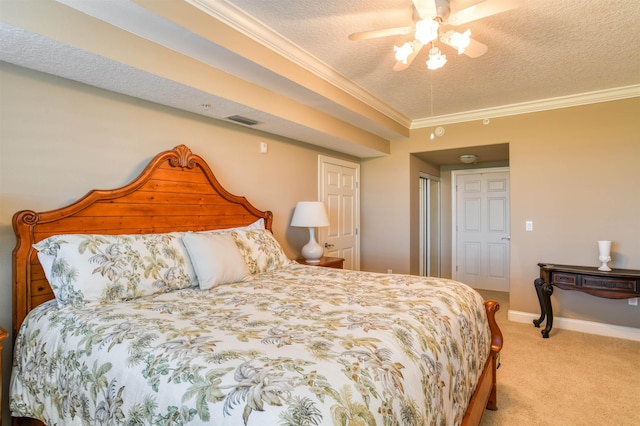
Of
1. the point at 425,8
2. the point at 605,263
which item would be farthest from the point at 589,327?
the point at 425,8

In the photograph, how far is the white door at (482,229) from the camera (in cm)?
528

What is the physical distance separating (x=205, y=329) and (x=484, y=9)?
1.99m

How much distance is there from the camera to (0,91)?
1763 millimetres

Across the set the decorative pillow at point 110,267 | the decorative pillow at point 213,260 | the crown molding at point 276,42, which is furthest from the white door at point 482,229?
the decorative pillow at point 110,267

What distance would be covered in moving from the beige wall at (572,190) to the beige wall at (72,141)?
10.3 feet

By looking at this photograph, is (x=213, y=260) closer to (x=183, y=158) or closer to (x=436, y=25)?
(x=183, y=158)

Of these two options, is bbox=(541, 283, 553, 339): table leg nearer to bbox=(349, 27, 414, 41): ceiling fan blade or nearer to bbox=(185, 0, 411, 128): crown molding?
bbox=(185, 0, 411, 128): crown molding

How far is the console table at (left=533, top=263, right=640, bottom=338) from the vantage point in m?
3.03

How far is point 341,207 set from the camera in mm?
4516

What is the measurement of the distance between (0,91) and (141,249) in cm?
109

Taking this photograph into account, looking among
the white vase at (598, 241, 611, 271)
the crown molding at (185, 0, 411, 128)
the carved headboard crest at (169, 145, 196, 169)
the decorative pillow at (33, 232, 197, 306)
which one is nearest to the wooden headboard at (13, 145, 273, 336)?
the carved headboard crest at (169, 145, 196, 169)

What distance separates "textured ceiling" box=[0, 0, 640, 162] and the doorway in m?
2.05

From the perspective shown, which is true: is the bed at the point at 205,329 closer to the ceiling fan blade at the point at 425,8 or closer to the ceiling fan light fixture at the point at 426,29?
the ceiling fan light fixture at the point at 426,29

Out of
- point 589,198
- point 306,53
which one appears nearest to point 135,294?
point 306,53
